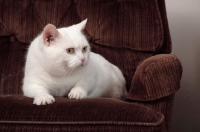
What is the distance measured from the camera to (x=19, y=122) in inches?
38.2

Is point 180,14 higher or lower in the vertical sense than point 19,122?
higher

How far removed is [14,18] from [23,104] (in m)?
0.89

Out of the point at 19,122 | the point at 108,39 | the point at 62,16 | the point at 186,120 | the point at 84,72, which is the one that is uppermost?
the point at 62,16

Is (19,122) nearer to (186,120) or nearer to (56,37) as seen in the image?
(56,37)

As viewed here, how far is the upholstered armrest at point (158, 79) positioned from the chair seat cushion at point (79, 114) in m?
0.13

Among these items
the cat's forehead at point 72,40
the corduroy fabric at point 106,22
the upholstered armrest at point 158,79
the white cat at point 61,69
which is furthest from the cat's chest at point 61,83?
the corduroy fabric at point 106,22

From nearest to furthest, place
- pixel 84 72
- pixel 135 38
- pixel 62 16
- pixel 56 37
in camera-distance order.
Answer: pixel 56 37 < pixel 84 72 < pixel 135 38 < pixel 62 16

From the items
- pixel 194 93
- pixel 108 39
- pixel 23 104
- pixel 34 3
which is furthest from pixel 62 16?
pixel 194 93

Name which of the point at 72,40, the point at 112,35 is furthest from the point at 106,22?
the point at 72,40

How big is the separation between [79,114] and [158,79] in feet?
1.27

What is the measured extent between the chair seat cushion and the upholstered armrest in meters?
0.13

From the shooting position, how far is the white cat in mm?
1171

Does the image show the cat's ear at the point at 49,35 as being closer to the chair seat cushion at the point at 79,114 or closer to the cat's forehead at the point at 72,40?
the cat's forehead at the point at 72,40

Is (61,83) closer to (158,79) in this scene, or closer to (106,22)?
(158,79)
